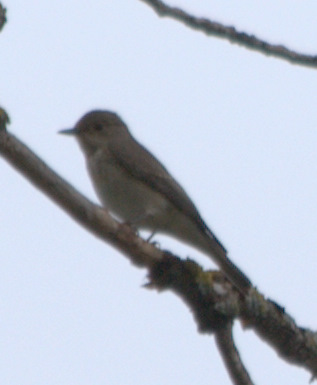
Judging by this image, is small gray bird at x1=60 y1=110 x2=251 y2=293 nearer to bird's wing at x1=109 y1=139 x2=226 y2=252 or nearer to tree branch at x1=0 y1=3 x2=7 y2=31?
bird's wing at x1=109 y1=139 x2=226 y2=252

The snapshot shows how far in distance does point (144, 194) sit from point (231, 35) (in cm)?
422

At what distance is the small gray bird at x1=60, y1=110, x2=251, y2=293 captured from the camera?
814 cm

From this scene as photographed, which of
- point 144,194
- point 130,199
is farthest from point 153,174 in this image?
point 130,199

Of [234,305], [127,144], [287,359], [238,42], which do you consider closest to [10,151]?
[238,42]

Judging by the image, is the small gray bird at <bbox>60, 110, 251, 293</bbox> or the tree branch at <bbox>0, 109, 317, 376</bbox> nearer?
the tree branch at <bbox>0, 109, 317, 376</bbox>

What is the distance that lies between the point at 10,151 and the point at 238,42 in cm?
121

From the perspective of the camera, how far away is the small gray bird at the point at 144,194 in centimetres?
814

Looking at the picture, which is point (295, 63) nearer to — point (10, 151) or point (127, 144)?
point (10, 151)

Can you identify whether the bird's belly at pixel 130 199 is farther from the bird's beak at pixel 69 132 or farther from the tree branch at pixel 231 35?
the tree branch at pixel 231 35

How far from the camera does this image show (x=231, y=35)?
4.34 m

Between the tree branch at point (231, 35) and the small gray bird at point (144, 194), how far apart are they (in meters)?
3.48

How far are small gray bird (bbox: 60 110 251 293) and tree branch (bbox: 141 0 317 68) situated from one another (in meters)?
3.48

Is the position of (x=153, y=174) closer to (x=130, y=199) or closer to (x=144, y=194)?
(x=144, y=194)

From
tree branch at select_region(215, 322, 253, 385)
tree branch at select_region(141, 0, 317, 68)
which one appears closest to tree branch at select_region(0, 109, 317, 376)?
tree branch at select_region(215, 322, 253, 385)
